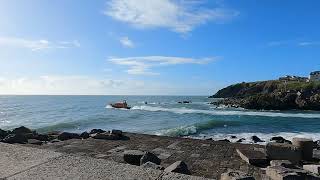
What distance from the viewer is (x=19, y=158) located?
11.5 feet

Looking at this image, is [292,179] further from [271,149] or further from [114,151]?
[114,151]

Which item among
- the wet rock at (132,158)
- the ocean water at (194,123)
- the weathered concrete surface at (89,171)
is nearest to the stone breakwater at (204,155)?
the wet rock at (132,158)

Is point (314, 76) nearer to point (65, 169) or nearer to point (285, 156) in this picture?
point (285, 156)

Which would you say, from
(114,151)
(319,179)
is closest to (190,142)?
(114,151)

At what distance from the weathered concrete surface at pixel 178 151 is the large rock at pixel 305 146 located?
170 centimetres

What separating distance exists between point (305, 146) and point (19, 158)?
344 inches

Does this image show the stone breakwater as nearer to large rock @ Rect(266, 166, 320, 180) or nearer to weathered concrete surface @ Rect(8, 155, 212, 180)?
large rock @ Rect(266, 166, 320, 180)

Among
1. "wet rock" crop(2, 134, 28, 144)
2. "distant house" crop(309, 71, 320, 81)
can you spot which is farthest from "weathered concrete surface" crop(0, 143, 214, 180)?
"distant house" crop(309, 71, 320, 81)

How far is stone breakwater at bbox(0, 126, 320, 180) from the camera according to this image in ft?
24.7

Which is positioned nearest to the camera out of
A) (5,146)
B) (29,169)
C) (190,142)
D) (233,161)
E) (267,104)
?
(29,169)

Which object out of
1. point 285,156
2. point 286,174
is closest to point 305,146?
point 285,156

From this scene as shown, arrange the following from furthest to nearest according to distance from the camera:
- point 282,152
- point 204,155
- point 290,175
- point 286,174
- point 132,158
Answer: point 204,155
point 282,152
point 132,158
point 286,174
point 290,175

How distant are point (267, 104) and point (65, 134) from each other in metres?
65.6

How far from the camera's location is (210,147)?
11.8 metres
